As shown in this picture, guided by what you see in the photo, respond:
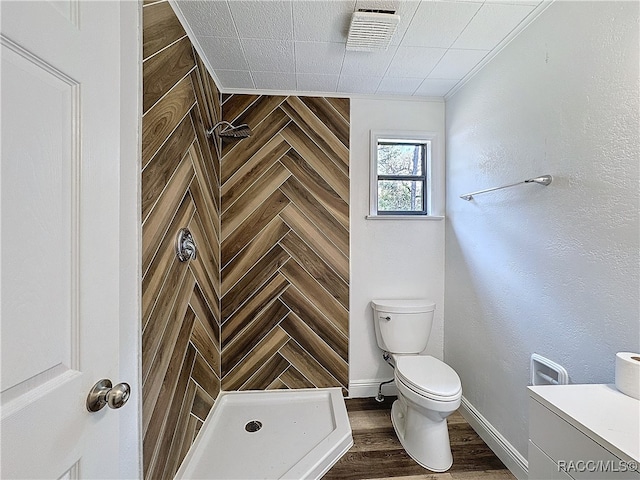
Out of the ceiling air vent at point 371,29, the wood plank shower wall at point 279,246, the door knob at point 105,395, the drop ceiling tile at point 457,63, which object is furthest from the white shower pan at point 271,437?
the drop ceiling tile at point 457,63

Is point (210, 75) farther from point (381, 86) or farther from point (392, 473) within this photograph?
point (392, 473)

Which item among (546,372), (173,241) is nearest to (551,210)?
(546,372)

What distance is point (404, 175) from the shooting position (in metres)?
2.32

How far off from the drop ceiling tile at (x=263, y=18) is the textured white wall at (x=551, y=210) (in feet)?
3.93

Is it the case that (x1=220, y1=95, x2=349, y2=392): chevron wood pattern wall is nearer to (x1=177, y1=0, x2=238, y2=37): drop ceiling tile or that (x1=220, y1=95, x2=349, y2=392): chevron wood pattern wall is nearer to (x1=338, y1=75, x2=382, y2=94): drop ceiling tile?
(x1=338, y1=75, x2=382, y2=94): drop ceiling tile

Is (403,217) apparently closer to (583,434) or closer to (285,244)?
(285,244)

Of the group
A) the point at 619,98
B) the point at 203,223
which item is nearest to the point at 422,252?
the point at 619,98

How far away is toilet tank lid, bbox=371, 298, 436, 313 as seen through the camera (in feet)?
6.70

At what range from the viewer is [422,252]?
227 centimetres

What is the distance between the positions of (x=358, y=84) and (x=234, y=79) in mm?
857

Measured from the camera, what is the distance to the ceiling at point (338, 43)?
4.46ft

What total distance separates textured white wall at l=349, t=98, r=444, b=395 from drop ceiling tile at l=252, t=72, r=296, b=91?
1.62 ft

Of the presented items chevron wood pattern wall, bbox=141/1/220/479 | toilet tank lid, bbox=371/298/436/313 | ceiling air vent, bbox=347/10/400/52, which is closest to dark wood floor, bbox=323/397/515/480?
toilet tank lid, bbox=371/298/436/313

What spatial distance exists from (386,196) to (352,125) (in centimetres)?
61
